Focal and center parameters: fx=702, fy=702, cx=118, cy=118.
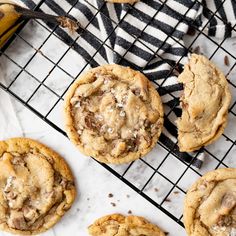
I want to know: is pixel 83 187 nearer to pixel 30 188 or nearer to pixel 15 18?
pixel 30 188

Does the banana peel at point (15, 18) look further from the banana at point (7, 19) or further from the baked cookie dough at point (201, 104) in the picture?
the baked cookie dough at point (201, 104)

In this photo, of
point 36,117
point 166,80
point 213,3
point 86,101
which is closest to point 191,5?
point 213,3

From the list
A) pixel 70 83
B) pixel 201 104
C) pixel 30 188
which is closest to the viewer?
pixel 201 104

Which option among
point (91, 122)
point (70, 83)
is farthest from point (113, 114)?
point (70, 83)

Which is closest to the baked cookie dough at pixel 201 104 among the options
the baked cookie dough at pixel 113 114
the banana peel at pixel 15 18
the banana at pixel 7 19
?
the baked cookie dough at pixel 113 114

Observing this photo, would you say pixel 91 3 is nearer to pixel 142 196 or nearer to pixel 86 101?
pixel 86 101
